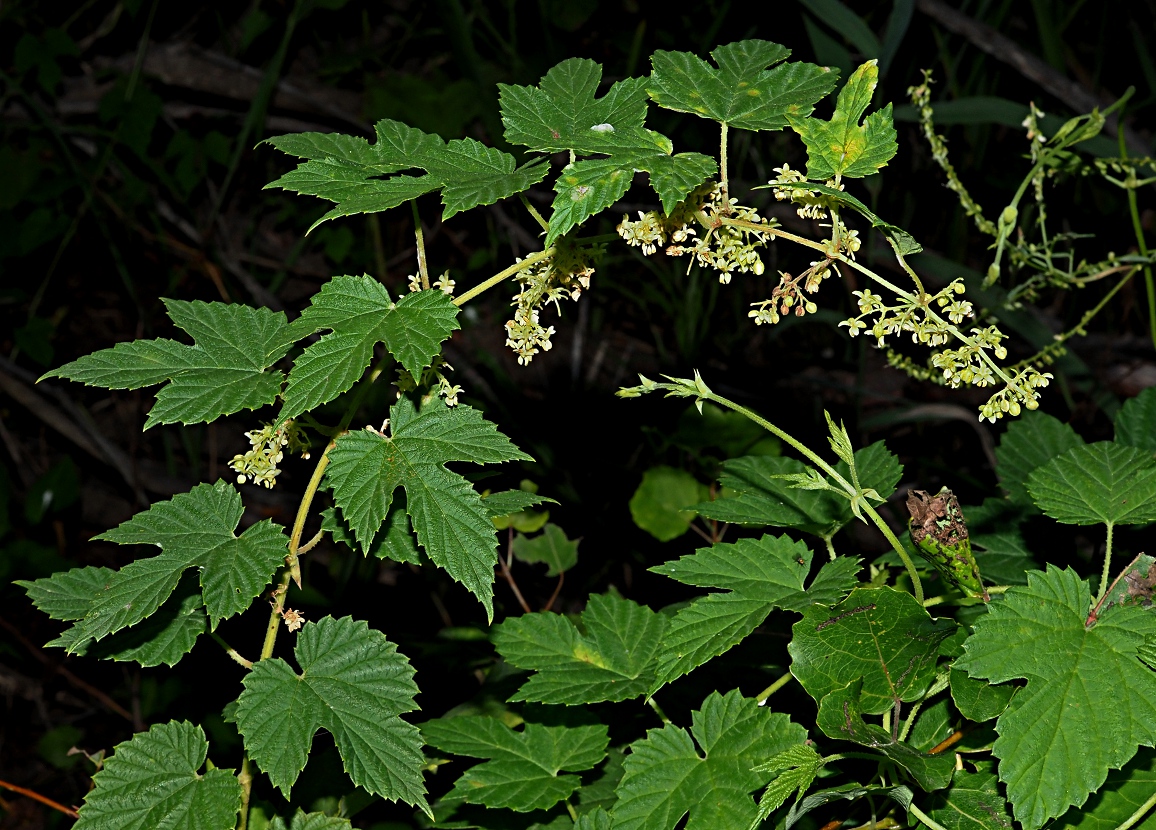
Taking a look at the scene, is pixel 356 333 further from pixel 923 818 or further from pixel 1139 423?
pixel 1139 423

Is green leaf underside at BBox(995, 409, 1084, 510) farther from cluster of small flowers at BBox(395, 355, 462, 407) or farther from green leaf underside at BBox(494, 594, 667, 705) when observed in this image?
cluster of small flowers at BBox(395, 355, 462, 407)

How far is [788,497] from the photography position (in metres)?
1.43

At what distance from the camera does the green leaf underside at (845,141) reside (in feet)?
3.58

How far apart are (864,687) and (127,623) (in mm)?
780

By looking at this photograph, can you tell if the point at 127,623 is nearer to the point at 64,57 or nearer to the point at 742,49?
the point at 742,49

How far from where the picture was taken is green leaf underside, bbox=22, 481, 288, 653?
1054mm

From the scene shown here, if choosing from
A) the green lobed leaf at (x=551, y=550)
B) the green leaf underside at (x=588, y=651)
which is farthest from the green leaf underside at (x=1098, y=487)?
the green lobed leaf at (x=551, y=550)

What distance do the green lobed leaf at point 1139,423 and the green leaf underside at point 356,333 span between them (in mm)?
1149

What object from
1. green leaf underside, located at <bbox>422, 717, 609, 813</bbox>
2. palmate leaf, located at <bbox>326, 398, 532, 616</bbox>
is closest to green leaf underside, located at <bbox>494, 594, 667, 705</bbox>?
green leaf underside, located at <bbox>422, 717, 609, 813</bbox>

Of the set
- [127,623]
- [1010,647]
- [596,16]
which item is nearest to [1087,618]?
[1010,647]

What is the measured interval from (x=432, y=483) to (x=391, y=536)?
148 mm

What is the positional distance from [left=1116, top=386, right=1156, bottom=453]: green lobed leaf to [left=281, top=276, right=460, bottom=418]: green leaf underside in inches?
45.2

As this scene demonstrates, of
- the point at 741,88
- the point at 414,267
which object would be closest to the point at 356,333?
the point at 741,88

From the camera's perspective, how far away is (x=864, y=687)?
105 cm
